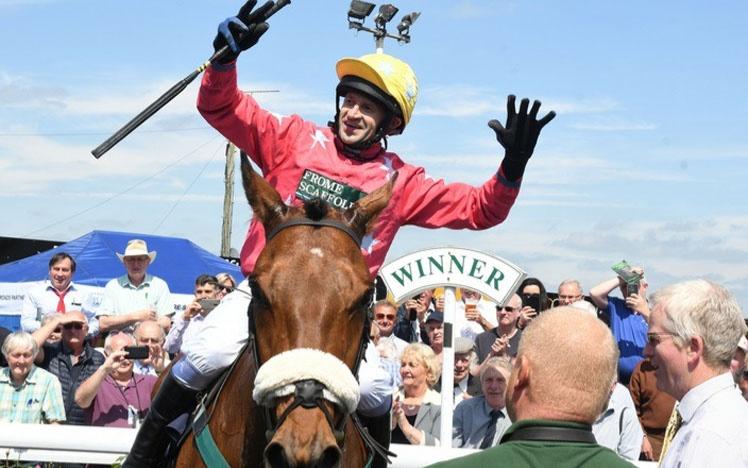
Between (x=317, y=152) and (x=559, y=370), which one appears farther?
(x=317, y=152)

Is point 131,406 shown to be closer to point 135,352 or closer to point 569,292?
point 135,352

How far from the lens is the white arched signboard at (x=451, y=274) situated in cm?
762

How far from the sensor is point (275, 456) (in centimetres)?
368

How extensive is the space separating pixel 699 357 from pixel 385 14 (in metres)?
17.7

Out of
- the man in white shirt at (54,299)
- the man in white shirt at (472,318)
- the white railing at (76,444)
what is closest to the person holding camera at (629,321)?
the man in white shirt at (472,318)

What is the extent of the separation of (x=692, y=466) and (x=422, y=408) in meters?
4.78

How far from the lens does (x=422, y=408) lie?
27.0 ft

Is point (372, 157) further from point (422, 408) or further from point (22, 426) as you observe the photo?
point (422, 408)

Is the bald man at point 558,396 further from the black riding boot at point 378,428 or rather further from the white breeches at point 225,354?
the black riding boot at point 378,428

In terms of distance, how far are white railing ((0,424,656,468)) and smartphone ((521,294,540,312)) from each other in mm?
4597

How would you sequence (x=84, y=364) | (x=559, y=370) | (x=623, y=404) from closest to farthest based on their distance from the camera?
(x=559, y=370) → (x=623, y=404) → (x=84, y=364)

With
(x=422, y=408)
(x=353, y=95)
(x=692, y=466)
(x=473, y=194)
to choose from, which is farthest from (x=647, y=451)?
(x=692, y=466)

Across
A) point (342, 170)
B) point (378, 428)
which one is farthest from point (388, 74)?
point (378, 428)

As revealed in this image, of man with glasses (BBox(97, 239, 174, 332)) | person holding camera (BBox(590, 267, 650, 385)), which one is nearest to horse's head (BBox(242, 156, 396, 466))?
person holding camera (BBox(590, 267, 650, 385))
